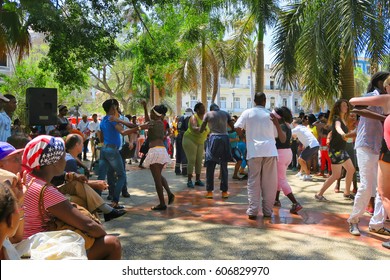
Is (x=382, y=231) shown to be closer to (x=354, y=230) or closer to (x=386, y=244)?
(x=354, y=230)

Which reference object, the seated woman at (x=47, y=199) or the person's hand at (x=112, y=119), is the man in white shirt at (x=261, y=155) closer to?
the person's hand at (x=112, y=119)

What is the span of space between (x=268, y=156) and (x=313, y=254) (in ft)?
5.51

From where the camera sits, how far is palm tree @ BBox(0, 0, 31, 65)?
34.4 ft

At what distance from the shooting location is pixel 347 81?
35.1ft

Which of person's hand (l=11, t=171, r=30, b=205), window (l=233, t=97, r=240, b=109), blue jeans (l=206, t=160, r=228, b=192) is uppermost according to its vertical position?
window (l=233, t=97, r=240, b=109)

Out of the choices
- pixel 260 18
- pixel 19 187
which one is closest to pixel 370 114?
pixel 19 187

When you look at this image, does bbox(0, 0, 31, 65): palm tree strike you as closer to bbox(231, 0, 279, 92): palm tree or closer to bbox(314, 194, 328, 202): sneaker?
bbox(231, 0, 279, 92): palm tree

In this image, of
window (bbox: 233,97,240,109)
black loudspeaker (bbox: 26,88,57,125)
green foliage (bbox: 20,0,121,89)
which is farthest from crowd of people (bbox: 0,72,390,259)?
window (bbox: 233,97,240,109)

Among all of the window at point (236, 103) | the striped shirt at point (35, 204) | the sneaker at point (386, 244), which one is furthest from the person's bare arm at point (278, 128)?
the window at point (236, 103)

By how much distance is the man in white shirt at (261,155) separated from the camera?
563 cm

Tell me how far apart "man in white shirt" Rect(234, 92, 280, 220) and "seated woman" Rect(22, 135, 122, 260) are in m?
3.24

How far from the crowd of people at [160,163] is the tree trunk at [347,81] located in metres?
1.54

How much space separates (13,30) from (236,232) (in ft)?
29.0

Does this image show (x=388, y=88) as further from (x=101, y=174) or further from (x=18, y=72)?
(x=18, y=72)
